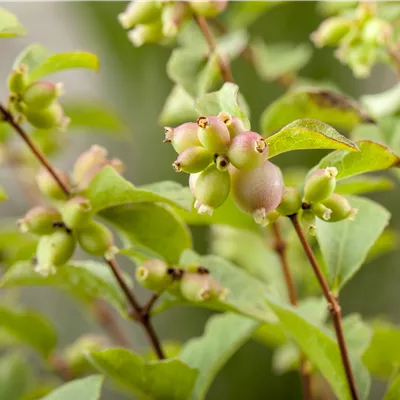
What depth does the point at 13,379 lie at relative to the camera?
619mm

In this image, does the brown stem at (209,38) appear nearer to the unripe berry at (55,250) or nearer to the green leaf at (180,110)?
the green leaf at (180,110)

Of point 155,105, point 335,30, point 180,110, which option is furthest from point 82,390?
point 155,105

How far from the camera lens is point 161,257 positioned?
0.43 m

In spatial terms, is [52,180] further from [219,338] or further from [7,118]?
[219,338]

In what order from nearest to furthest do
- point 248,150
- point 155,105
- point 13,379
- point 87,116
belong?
point 248,150, point 13,379, point 87,116, point 155,105

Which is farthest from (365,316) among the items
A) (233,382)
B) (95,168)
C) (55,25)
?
(55,25)

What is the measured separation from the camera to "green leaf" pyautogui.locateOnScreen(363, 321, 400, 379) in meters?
0.54

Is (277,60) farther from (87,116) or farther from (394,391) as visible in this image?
(394,391)

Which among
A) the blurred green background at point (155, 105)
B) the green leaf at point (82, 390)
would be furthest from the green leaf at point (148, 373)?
the blurred green background at point (155, 105)

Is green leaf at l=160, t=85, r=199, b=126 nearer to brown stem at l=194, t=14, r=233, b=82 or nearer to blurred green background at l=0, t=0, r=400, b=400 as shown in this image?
brown stem at l=194, t=14, r=233, b=82

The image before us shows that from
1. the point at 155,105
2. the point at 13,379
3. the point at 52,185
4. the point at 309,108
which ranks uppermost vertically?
the point at 52,185

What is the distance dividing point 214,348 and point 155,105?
1.14m

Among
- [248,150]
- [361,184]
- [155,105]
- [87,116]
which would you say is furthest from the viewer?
[155,105]

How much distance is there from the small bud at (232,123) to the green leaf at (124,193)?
0.23 ft
